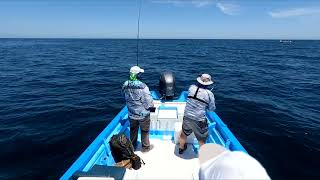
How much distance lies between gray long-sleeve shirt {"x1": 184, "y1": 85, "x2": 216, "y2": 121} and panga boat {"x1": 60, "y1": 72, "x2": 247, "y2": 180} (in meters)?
1.17

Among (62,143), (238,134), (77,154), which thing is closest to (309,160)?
(238,134)

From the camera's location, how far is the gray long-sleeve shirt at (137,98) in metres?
6.08

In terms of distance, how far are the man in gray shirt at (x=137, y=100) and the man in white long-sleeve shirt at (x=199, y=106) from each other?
0.97 meters

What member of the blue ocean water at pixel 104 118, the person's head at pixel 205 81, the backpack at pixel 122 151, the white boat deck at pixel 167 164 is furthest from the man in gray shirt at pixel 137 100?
the blue ocean water at pixel 104 118

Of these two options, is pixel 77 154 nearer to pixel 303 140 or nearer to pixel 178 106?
pixel 178 106

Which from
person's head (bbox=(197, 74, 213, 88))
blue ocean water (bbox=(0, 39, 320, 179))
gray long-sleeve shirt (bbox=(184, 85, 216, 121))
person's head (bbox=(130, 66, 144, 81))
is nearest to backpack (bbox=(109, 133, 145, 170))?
person's head (bbox=(130, 66, 144, 81))

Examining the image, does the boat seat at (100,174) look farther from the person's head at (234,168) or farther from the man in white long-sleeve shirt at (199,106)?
the person's head at (234,168)

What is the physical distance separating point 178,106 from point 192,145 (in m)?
2.50

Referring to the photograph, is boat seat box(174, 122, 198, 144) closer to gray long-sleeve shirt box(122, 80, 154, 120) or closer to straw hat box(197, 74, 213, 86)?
gray long-sleeve shirt box(122, 80, 154, 120)

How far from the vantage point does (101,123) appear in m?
12.3

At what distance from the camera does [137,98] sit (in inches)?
243

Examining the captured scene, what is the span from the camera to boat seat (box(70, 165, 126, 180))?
4.53 metres

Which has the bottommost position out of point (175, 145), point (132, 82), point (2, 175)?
point (2, 175)

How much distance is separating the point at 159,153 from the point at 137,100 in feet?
5.38
